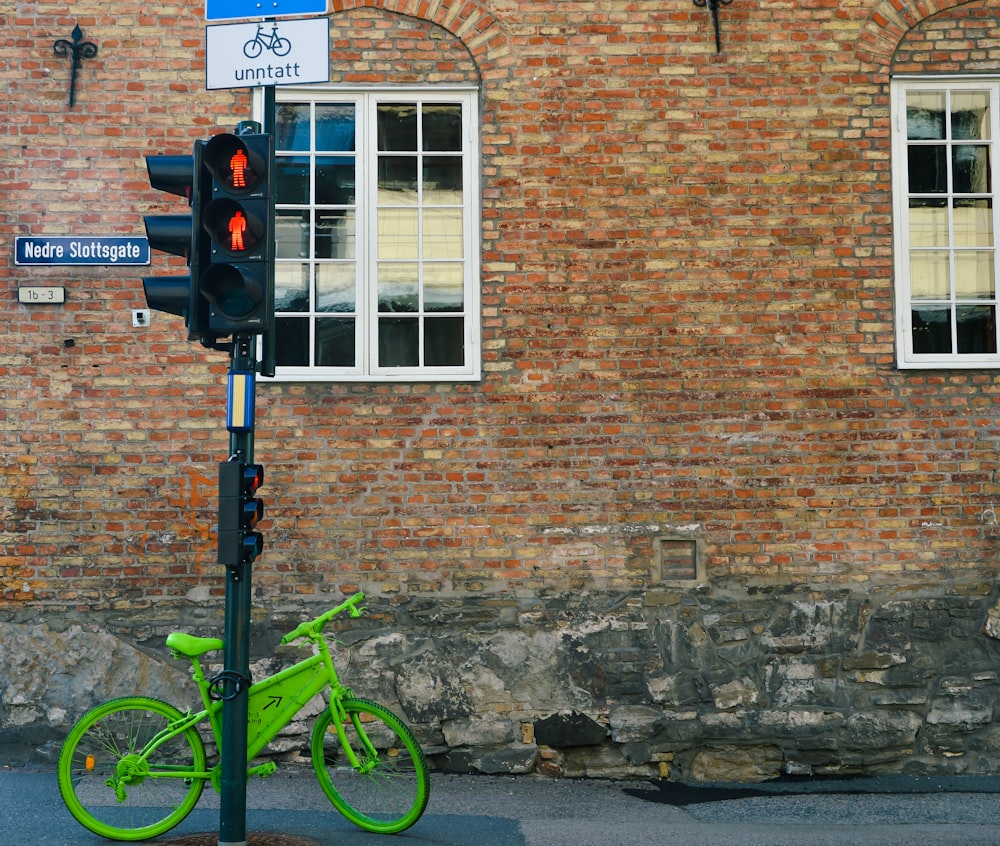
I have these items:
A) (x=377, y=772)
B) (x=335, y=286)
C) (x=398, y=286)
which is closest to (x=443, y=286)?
(x=398, y=286)

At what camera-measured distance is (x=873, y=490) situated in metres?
8.02

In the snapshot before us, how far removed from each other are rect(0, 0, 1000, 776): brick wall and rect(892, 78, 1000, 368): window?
0.21 meters

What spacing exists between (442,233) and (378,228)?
0.47m

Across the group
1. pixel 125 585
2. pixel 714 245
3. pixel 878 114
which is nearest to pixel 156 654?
pixel 125 585

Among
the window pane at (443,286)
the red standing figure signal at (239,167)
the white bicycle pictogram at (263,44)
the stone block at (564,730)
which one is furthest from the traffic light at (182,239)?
the stone block at (564,730)

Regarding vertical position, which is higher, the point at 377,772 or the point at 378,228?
the point at 378,228

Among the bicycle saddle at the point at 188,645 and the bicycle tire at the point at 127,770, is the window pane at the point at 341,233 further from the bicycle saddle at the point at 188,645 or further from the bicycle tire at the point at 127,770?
the bicycle tire at the point at 127,770

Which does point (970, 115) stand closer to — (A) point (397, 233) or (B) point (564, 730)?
(A) point (397, 233)

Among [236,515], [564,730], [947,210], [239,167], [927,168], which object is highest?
[927,168]

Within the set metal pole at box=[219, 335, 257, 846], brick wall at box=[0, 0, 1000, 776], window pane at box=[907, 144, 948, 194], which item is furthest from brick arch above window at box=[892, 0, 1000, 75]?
metal pole at box=[219, 335, 257, 846]

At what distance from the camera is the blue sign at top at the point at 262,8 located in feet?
19.2

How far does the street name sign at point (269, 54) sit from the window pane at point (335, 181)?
2333mm

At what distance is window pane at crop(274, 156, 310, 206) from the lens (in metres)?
8.20

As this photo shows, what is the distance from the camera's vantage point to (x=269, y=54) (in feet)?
19.2
